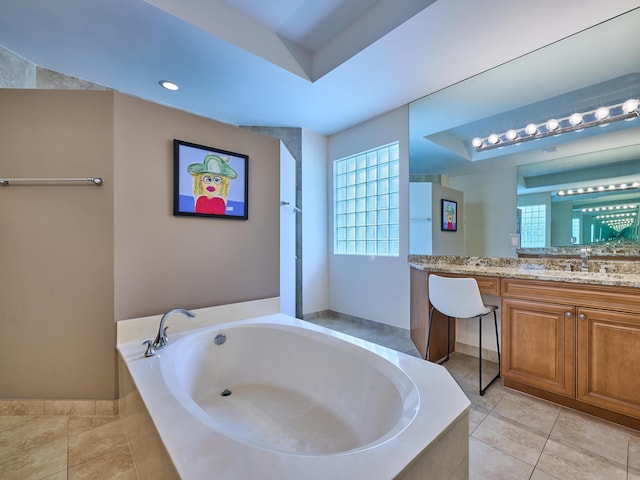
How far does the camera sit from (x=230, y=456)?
2.38 ft

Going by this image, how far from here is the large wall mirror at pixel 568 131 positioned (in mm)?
1837

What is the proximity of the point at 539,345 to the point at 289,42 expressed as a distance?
2906 mm

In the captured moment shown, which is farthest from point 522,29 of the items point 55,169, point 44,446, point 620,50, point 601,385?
point 44,446

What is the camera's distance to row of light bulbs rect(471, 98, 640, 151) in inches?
72.4

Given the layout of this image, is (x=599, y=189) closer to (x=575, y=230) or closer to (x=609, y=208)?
(x=609, y=208)

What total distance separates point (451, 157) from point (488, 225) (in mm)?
768

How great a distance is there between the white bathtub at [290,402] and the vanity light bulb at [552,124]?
6.95 feet

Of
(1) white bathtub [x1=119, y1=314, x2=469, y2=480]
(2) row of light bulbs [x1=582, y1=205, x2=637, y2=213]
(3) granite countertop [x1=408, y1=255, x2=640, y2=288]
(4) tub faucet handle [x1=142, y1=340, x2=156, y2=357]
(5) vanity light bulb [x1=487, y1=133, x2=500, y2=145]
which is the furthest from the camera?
(5) vanity light bulb [x1=487, y1=133, x2=500, y2=145]

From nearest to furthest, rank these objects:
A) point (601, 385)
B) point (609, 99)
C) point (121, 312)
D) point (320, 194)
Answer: point (601, 385) < point (121, 312) < point (609, 99) < point (320, 194)

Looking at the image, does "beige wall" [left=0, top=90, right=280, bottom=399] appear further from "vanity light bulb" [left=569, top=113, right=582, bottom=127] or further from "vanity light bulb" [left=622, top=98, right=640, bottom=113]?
→ "vanity light bulb" [left=622, top=98, right=640, bottom=113]

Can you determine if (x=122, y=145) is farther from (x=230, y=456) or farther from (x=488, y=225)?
(x=488, y=225)

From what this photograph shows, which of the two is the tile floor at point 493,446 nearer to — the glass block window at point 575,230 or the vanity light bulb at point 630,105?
the glass block window at point 575,230

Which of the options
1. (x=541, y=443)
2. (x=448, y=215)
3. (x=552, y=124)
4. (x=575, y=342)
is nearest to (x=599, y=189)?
(x=552, y=124)

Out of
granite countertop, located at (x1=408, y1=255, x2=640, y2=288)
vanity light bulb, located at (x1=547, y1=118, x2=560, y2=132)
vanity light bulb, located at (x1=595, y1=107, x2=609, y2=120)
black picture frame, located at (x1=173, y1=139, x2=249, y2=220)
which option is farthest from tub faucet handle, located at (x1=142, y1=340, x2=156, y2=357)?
vanity light bulb, located at (x1=595, y1=107, x2=609, y2=120)
